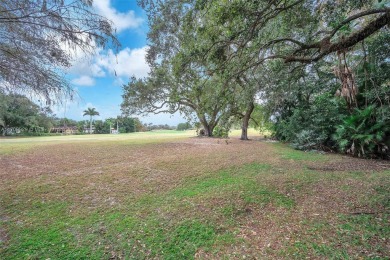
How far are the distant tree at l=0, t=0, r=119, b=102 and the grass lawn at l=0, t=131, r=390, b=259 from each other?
7.40ft

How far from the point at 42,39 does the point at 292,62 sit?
6.03 m

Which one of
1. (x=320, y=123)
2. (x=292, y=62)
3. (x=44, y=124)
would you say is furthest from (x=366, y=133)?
(x=44, y=124)

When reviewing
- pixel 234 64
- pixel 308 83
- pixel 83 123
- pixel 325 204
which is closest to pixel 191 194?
pixel 325 204

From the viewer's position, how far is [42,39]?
365 centimetres

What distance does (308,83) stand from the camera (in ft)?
36.6

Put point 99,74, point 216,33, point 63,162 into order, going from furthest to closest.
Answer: point 63,162
point 216,33
point 99,74

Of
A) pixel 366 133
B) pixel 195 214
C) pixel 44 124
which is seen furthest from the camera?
pixel 44 124

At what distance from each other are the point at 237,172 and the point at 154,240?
12.0 feet

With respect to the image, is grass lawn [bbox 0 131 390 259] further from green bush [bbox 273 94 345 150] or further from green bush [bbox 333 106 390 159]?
green bush [bbox 273 94 345 150]

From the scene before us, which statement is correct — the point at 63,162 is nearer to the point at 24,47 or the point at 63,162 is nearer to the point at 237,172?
the point at 24,47

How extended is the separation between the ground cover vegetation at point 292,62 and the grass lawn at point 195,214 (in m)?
2.37

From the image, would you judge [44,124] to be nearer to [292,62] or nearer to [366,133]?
[292,62]

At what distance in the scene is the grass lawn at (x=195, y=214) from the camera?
2617 millimetres

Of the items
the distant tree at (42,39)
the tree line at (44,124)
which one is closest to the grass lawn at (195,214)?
the distant tree at (42,39)
